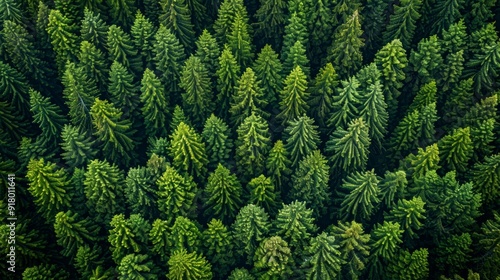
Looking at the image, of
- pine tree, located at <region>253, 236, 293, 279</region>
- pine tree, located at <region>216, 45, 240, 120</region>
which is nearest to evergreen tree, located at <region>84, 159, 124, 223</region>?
pine tree, located at <region>216, 45, 240, 120</region>

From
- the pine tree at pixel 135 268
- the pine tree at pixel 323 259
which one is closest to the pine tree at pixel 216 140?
the pine tree at pixel 135 268

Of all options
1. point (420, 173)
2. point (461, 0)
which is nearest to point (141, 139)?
point (420, 173)

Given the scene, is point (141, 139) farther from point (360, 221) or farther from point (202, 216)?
point (360, 221)

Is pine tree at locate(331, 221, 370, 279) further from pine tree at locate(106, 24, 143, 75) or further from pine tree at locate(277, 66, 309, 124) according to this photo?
pine tree at locate(106, 24, 143, 75)

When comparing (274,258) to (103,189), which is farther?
(103,189)

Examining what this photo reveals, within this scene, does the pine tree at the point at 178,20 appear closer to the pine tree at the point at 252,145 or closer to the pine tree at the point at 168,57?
the pine tree at the point at 168,57

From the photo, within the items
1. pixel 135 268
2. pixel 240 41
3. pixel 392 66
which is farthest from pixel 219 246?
pixel 392 66

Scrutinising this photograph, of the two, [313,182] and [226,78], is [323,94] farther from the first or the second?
[226,78]
